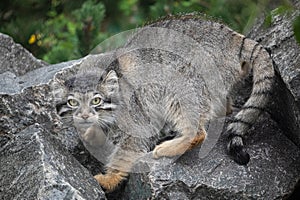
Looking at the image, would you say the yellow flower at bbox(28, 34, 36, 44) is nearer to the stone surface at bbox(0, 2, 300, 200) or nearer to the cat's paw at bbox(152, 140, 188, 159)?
the stone surface at bbox(0, 2, 300, 200)

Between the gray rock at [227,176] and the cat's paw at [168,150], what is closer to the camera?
the gray rock at [227,176]

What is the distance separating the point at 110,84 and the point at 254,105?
101 centimetres

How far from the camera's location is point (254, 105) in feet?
14.9

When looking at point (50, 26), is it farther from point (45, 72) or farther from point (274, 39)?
point (274, 39)

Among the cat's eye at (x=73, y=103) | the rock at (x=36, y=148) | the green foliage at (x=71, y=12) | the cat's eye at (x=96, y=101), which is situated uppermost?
the cat's eye at (x=96, y=101)

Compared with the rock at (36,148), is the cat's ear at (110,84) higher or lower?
higher

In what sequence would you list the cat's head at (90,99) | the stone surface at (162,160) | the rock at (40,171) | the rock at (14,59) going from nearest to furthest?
1. the rock at (40,171)
2. the stone surface at (162,160)
3. the cat's head at (90,99)
4. the rock at (14,59)

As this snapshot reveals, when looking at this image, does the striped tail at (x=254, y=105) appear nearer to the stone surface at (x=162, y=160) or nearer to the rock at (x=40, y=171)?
the stone surface at (x=162, y=160)

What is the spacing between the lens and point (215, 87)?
187 inches

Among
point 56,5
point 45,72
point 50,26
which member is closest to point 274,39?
point 45,72

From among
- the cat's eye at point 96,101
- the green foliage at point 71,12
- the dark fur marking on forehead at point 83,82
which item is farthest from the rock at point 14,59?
the cat's eye at point 96,101

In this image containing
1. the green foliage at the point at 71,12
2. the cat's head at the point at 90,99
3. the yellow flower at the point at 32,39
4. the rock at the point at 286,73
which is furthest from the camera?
the yellow flower at the point at 32,39

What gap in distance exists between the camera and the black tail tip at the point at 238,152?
4.38 m

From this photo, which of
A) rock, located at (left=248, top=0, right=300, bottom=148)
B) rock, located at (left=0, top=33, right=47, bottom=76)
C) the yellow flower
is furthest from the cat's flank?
the yellow flower
